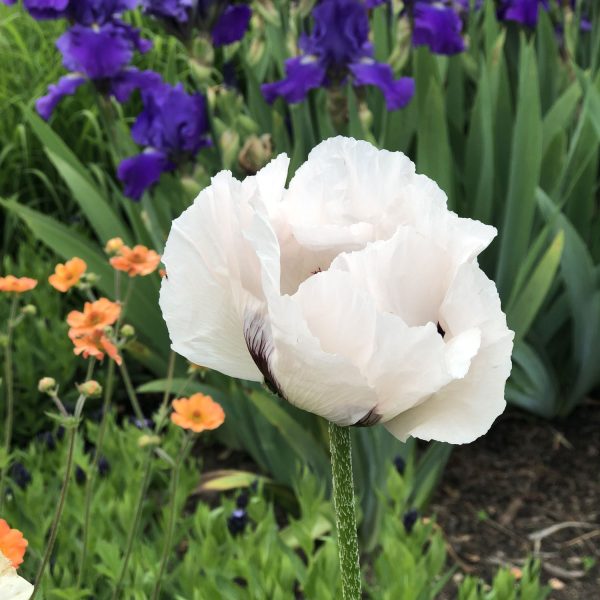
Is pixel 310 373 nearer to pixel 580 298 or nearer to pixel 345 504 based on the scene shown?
pixel 345 504

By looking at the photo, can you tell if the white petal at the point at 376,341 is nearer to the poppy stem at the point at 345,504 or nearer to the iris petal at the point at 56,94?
the poppy stem at the point at 345,504

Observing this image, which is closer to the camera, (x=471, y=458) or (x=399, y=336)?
(x=399, y=336)

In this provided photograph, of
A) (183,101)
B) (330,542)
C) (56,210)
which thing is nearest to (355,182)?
(330,542)

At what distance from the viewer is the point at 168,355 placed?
90.2 inches

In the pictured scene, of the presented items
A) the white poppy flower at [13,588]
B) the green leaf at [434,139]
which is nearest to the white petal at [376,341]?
the white poppy flower at [13,588]

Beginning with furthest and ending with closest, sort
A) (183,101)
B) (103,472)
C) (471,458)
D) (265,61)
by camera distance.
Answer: (265,61) < (471,458) < (183,101) < (103,472)

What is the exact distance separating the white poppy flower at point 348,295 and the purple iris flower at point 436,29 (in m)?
1.62

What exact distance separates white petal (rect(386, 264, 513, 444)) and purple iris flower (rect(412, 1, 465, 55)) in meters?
1.71

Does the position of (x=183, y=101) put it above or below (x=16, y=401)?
above

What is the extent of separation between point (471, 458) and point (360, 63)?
98 cm

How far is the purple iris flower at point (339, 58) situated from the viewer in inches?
77.8

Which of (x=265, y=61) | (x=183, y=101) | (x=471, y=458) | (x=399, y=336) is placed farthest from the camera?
(x=265, y=61)

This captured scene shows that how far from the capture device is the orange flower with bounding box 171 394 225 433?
1.13 meters

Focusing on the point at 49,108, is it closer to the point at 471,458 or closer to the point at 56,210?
the point at 56,210
